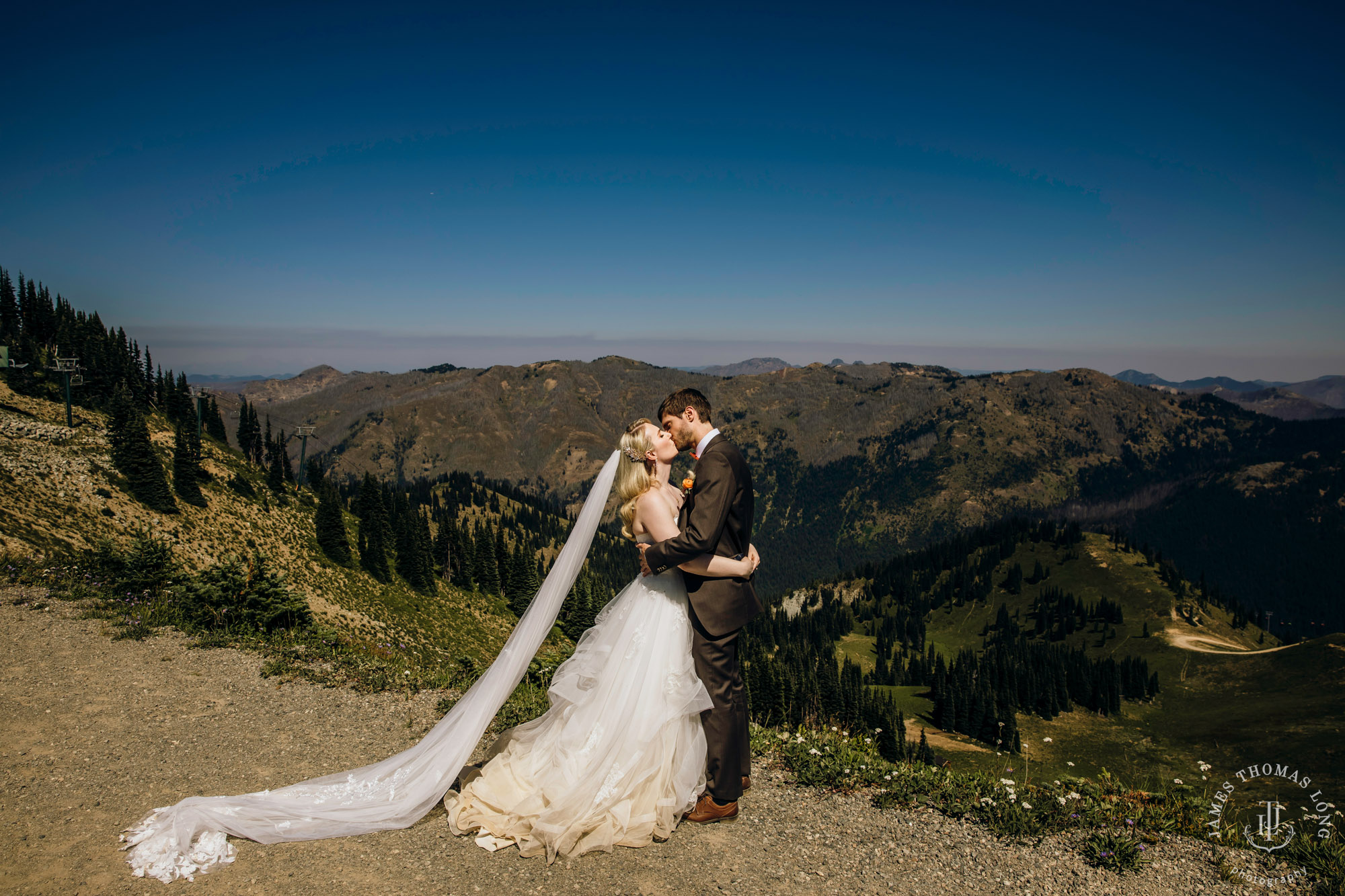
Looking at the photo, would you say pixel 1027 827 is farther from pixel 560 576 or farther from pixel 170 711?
pixel 170 711

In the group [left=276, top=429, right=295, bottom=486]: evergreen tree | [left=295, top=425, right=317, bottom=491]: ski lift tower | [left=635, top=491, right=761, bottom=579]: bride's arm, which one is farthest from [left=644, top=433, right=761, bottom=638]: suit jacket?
[left=276, top=429, right=295, bottom=486]: evergreen tree

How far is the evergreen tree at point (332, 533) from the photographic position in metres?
74.2

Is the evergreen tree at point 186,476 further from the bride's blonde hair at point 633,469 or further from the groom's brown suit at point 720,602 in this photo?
the groom's brown suit at point 720,602

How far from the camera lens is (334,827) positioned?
6902 millimetres

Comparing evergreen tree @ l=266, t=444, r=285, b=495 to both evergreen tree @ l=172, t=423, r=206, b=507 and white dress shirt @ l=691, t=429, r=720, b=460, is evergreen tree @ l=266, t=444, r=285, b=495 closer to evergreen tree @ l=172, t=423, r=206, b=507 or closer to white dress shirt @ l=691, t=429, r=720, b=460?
evergreen tree @ l=172, t=423, r=206, b=507

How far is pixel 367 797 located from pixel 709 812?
4.01m

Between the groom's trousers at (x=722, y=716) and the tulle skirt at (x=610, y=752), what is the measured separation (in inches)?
4.8

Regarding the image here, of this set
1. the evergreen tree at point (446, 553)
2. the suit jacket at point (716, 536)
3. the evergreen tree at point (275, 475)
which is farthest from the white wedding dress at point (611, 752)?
the evergreen tree at point (446, 553)

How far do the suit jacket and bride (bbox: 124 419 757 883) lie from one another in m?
0.23

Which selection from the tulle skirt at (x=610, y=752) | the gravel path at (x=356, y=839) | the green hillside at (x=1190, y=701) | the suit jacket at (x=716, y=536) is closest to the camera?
the gravel path at (x=356, y=839)

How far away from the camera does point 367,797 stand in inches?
287

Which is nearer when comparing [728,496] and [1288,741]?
[728,496]

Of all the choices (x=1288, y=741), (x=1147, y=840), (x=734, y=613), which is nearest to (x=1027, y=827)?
(x=1147, y=840)

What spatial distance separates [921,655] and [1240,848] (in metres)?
186
